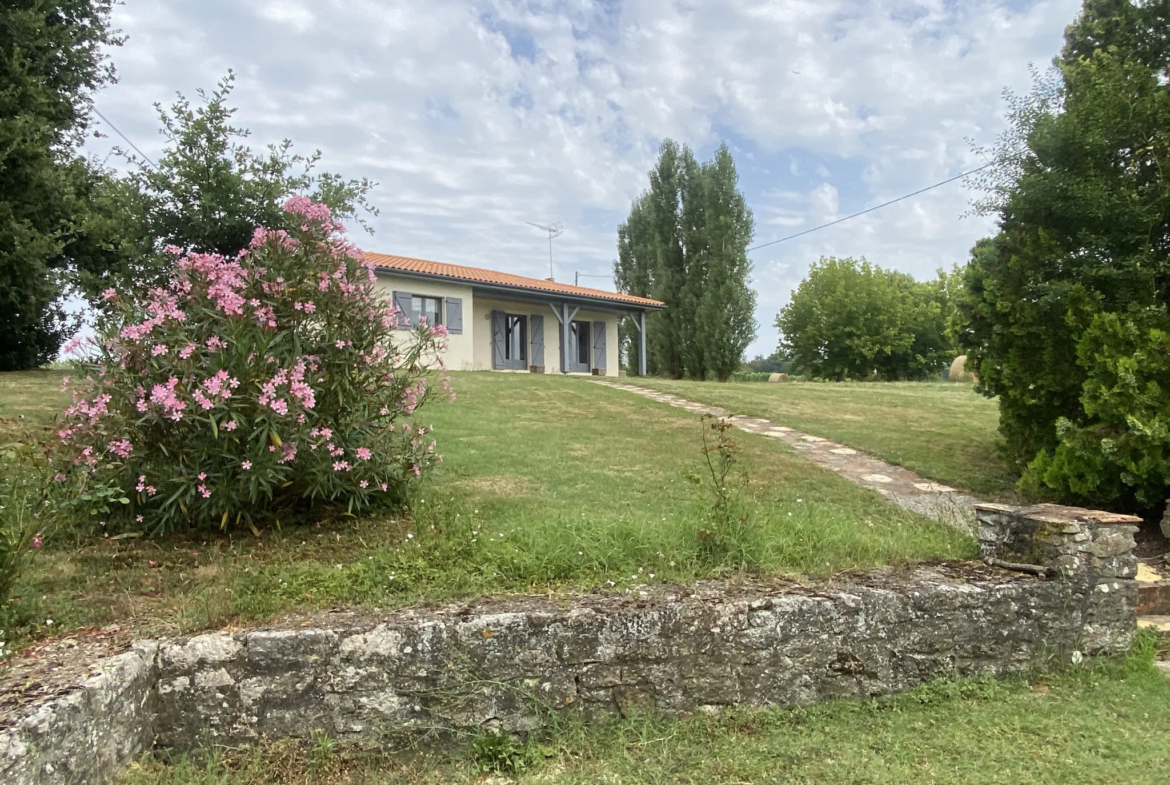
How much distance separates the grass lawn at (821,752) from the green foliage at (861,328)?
31.4 meters

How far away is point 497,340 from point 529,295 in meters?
1.63

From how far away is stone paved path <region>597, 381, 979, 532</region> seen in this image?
5.12 m

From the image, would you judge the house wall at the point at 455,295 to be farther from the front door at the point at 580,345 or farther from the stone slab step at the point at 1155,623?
the stone slab step at the point at 1155,623

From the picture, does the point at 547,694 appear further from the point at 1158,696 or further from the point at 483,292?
the point at 483,292

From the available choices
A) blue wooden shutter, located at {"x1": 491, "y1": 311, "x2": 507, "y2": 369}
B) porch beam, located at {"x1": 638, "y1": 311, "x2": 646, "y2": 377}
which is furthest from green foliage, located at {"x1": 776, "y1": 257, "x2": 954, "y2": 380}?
blue wooden shutter, located at {"x1": 491, "y1": 311, "x2": 507, "y2": 369}

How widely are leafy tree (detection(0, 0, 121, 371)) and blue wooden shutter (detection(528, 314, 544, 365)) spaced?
11108 mm

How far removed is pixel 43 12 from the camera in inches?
408

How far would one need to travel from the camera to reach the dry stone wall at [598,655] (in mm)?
2402

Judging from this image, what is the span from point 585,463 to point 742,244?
20792 millimetres

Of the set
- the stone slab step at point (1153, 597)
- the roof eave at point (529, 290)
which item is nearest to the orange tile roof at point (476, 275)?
the roof eave at point (529, 290)

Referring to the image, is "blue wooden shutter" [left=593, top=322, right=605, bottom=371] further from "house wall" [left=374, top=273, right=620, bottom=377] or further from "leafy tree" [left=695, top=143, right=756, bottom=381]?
"leafy tree" [left=695, top=143, right=756, bottom=381]

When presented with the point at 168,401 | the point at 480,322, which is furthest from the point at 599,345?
the point at 168,401

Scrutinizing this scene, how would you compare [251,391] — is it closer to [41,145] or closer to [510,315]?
[41,145]

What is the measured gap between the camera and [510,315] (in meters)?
19.9
